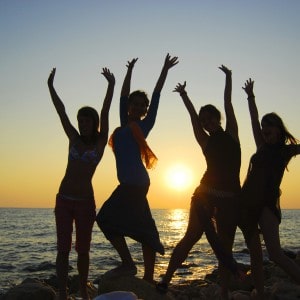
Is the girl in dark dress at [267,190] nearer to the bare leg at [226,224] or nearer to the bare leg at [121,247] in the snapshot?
the bare leg at [226,224]

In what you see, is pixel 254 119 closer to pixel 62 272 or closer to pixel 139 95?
pixel 139 95

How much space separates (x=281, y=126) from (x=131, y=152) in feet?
7.13

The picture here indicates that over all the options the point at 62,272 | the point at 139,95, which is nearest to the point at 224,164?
the point at 139,95

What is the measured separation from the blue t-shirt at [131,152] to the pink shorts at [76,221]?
681 mm

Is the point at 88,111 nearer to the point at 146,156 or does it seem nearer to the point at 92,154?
the point at 92,154

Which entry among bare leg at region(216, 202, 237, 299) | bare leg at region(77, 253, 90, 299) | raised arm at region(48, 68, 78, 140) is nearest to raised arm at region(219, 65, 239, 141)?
bare leg at region(216, 202, 237, 299)

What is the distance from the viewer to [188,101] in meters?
6.98

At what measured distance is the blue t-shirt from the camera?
21.8 ft

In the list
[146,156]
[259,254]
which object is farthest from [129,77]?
[259,254]

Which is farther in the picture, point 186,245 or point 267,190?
point 186,245

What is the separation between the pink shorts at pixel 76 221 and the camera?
665 cm

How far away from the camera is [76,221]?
671cm

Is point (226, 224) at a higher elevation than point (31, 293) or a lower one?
higher

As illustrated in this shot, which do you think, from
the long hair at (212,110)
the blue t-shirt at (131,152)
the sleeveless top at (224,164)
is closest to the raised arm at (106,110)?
the blue t-shirt at (131,152)
